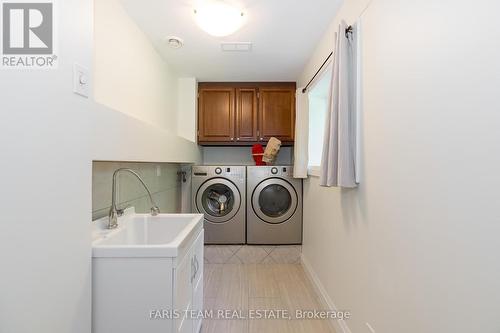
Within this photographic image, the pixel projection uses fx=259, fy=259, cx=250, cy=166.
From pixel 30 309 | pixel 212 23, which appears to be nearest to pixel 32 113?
pixel 30 309

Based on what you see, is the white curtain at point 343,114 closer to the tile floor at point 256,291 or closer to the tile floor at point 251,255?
the tile floor at point 256,291

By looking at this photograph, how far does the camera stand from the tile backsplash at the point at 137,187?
5.30ft

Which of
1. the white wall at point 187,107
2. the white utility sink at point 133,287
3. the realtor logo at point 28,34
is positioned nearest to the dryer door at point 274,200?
the white wall at point 187,107

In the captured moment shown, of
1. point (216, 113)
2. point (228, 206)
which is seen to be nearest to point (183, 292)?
point (228, 206)

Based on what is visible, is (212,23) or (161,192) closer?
(212,23)

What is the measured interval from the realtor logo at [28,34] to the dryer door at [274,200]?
261 centimetres

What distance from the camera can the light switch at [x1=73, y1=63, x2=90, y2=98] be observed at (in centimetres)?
94

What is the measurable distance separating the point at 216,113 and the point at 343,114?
228 cm

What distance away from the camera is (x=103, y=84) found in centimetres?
167

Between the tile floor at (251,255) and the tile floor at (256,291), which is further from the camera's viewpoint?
the tile floor at (251,255)

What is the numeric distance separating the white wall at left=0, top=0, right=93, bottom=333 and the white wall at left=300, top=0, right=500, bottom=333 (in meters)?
1.27

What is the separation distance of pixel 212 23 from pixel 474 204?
5.97ft

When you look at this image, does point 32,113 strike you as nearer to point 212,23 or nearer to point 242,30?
point 212,23

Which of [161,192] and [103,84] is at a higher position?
[103,84]
